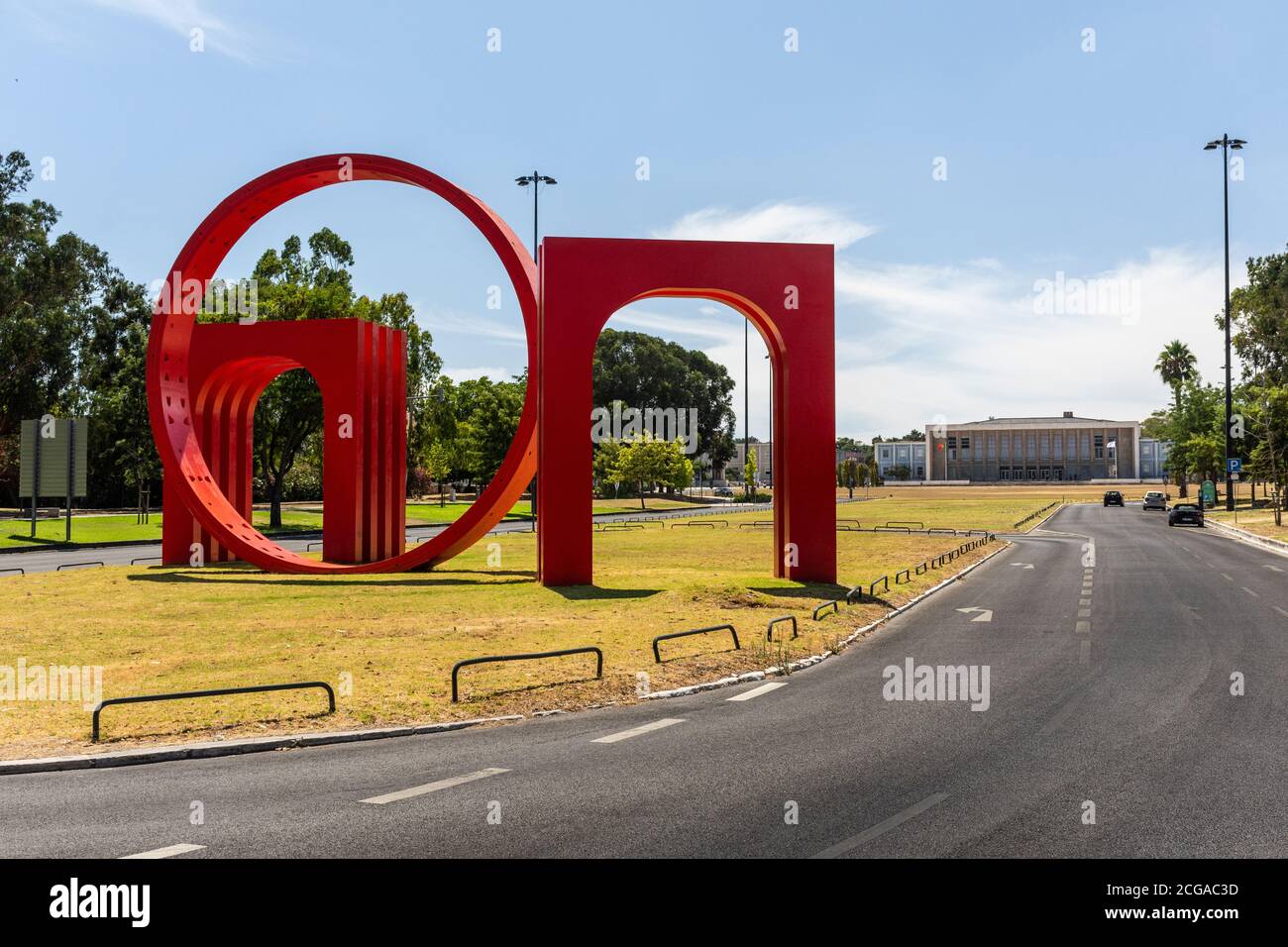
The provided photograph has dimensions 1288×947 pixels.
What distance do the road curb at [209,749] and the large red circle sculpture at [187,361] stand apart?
13.8m

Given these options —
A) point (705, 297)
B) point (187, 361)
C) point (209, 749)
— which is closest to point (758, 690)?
point (209, 749)

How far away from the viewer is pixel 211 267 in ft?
82.1

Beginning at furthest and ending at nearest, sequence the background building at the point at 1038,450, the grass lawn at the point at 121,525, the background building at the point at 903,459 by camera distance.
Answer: the background building at the point at 903,459 < the background building at the point at 1038,450 < the grass lawn at the point at 121,525

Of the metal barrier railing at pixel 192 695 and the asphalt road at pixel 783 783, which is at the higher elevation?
the metal barrier railing at pixel 192 695

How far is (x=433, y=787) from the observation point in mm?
7398

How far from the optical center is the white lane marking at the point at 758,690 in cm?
1080

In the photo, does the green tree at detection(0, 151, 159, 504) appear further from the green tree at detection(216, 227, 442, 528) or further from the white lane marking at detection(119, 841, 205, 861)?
→ the white lane marking at detection(119, 841, 205, 861)

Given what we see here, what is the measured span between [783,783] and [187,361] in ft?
75.2

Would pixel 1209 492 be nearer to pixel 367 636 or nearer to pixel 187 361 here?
pixel 187 361

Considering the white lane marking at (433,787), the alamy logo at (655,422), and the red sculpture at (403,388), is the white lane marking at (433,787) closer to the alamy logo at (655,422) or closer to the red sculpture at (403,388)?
the red sculpture at (403,388)

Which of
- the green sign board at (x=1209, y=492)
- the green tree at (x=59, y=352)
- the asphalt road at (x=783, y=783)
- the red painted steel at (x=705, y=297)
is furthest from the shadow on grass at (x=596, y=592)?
the green sign board at (x=1209, y=492)

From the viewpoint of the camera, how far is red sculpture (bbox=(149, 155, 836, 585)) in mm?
20734

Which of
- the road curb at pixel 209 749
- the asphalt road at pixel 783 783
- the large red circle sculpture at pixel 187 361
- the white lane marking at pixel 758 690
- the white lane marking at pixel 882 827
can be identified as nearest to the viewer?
the white lane marking at pixel 882 827
